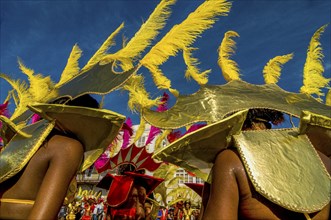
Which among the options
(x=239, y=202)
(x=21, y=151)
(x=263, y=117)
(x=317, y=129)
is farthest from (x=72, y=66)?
(x=317, y=129)

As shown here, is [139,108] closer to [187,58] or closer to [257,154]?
[187,58]

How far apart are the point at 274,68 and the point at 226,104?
0.85m

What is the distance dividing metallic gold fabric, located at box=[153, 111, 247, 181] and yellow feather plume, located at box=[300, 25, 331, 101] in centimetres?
91

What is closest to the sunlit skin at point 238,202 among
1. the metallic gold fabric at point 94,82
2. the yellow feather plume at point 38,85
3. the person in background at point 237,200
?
the person in background at point 237,200

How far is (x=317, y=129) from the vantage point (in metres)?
2.05

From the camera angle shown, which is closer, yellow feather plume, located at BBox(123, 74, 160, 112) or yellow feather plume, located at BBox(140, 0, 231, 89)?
yellow feather plume, located at BBox(140, 0, 231, 89)

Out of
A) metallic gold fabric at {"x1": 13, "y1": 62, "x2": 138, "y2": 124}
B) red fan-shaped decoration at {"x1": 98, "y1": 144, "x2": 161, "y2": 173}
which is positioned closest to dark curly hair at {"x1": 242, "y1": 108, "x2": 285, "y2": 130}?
metallic gold fabric at {"x1": 13, "y1": 62, "x2": 138, "y2": 124}

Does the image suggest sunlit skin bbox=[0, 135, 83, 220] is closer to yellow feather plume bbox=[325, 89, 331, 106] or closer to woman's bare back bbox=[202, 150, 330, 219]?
woman's bare back bbox=[202, 150, 330, 219]

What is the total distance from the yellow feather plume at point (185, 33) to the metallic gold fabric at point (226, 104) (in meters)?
0.37

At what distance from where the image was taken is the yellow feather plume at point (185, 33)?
7.48 feet

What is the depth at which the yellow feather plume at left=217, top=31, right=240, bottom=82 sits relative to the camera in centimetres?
277

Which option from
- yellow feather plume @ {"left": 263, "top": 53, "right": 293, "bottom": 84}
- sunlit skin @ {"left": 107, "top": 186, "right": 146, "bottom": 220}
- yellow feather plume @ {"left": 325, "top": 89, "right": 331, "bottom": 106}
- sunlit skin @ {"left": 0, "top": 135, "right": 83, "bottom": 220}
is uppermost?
yellow feather plume @ {"left": 263, "top": 53, "right": 293, "bottom": 84}

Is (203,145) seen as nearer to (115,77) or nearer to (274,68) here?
(115,77)

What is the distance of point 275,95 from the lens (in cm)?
247
